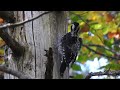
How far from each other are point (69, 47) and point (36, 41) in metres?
0.68

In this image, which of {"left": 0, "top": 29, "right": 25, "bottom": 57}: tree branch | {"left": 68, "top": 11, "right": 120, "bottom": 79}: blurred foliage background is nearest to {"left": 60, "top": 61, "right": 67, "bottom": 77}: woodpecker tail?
{"left": 0, "top": 29, "right": 25, "bottom": 57}: tree branch

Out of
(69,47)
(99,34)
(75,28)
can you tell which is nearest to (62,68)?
(69,47)

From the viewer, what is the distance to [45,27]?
12.1ft

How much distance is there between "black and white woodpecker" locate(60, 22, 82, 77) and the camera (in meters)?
3.79

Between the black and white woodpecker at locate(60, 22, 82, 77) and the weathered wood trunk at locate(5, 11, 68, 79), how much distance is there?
0.06 m

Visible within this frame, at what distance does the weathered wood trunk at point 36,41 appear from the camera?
3.49 meters

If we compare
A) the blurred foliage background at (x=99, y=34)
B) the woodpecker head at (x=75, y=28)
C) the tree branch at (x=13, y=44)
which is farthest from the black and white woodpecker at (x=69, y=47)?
the blurred foliage background at (x=99, y=34)

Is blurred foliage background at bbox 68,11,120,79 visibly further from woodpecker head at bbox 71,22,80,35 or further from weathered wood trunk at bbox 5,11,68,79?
weathered wood trunk at bbox 5,11,68,79

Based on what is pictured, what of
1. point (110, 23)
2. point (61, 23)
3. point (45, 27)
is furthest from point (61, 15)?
point (110, 23)

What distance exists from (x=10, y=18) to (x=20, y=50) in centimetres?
33

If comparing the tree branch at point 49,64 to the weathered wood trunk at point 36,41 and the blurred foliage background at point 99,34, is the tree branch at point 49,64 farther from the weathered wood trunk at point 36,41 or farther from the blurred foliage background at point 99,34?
the blurred foliage background at point 99,34

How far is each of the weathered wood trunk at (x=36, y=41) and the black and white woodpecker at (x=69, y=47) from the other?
0.21 ft
